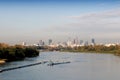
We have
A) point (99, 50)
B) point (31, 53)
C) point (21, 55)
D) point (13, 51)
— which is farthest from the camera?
point (99, 50)

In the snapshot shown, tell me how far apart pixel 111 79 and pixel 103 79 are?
0.34 m

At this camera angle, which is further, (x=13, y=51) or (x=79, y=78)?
(x=13, y=51)

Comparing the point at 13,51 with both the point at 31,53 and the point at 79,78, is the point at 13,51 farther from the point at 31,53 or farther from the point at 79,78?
the point at 79,78

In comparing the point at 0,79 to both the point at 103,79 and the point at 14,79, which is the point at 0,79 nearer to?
the point at 14,79

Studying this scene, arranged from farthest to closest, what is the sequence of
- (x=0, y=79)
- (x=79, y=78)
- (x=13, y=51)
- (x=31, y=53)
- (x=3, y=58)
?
(x=31, y=53) < (x=13, y=51) < (x=3, y=58) < (x=79, y=78) < (x=0, y=79)

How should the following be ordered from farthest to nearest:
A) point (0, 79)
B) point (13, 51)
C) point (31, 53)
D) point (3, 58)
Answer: point (31, 53)
point (13, 51)
point (3, 58)
point (0, 79)

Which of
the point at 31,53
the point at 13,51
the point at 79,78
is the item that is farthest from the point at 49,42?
the point at 79,78

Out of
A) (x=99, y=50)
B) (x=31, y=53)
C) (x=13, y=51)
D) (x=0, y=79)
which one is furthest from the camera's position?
(x=99, y=50)

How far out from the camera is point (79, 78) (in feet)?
47.4

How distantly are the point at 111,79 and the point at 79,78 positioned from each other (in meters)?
1.37

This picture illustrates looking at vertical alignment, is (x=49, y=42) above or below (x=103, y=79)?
above

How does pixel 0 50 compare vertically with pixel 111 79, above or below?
above

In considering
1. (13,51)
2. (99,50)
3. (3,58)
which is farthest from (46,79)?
(99,50)

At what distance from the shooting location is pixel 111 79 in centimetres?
1422
